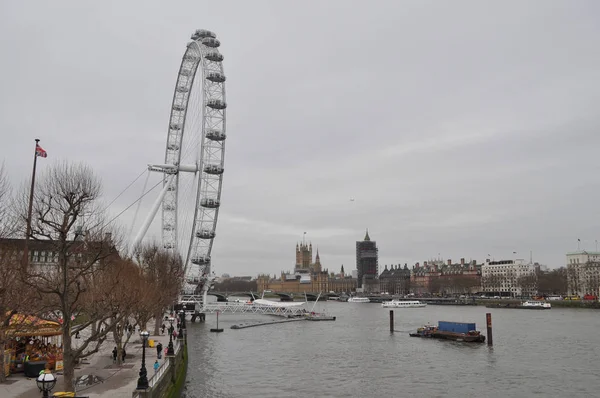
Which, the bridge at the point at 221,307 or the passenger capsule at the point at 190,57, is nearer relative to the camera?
the passenger capsule at the point at 190,57

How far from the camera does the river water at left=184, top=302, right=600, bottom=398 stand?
28.9m

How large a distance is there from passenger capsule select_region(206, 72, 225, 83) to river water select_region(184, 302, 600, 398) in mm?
25144

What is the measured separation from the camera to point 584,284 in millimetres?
147000

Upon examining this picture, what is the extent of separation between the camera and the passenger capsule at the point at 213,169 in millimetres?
58938

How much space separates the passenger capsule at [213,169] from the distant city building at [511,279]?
396ft

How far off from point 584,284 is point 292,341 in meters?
120

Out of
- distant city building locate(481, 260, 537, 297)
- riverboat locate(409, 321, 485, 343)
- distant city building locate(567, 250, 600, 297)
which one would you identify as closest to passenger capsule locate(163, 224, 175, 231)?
riverboat locate(409, 321, 485, 343)

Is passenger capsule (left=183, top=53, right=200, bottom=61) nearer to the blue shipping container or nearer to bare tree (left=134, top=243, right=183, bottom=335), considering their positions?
bare tree (left=134, top=243, right=183, bottom=335)

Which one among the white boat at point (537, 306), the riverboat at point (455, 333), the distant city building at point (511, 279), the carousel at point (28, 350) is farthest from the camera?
the distant city building at point (511, 279)

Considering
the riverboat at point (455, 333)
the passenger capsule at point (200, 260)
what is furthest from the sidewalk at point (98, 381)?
the passenger capsule at point (200, 260)

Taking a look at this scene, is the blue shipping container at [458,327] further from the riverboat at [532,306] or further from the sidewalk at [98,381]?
the riverboat at [532,306]

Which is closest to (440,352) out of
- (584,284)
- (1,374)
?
(1,374)

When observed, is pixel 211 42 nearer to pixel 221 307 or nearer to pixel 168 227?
pixel 168 227

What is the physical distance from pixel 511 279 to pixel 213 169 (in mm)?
143516
